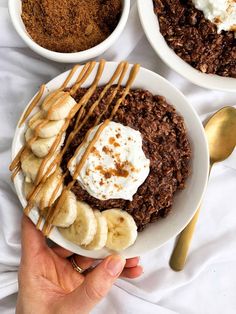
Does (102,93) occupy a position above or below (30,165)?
above

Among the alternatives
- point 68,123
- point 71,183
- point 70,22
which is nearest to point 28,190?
point 71,183

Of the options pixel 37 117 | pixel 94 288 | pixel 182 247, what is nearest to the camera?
pixel 94 288

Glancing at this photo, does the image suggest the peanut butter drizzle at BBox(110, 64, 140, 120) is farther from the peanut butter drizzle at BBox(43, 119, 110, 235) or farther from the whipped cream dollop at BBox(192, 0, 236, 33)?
the whipped cream dollop at BBox(192, 0, 236, 33)

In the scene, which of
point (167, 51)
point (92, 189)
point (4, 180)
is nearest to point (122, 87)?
point (167, 51)

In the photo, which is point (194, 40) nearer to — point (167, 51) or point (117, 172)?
point (167, 51)

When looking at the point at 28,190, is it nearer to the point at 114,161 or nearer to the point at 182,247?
the point at 114,161

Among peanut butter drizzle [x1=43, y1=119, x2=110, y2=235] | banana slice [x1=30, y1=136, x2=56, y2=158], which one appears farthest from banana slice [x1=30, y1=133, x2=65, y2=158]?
peanut butter drizzle [x1=43, y1=119, x2=110, y2=235]

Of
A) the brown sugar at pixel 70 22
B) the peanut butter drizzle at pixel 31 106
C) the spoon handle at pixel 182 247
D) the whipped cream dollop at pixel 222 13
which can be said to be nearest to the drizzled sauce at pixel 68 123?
the peanut butter drizzle at pixel 31 106
